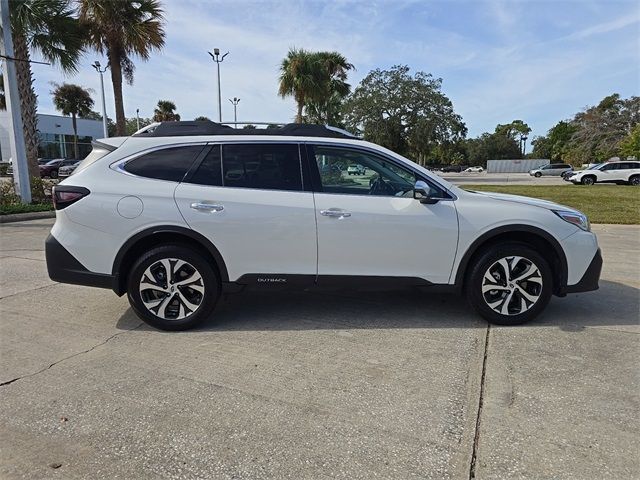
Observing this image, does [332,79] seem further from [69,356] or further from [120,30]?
[69,356]

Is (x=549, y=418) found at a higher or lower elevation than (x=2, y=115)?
lower

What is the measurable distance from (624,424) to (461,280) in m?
1.71

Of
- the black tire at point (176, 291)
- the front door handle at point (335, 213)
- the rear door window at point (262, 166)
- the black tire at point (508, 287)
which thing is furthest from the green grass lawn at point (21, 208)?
the black tire at point (508, 287)

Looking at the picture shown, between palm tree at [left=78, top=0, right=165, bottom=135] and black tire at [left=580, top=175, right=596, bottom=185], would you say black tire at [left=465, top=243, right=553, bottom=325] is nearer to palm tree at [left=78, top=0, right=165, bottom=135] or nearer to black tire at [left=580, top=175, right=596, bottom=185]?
palm tree at [left=78, top=0, right=165, bottom=135]

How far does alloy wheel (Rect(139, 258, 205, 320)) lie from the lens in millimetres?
4035

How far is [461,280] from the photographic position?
4.18m

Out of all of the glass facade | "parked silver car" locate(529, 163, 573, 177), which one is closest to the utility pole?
the glass facade

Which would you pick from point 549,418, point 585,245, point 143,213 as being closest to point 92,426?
point 143,213

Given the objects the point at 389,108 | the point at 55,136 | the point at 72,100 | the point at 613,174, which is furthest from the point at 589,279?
the point at 55,136

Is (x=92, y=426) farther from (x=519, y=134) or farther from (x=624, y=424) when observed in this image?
(x=519, y=134)

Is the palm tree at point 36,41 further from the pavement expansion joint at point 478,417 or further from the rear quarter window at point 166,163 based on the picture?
the pavement expansion joint at point 478,417

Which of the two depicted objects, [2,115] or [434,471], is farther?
[2,115]

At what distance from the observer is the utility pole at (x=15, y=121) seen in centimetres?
1244

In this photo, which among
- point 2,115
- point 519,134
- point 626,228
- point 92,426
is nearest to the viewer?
point 92,426
